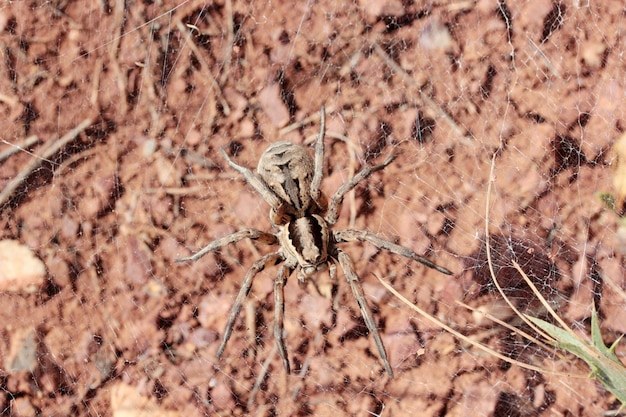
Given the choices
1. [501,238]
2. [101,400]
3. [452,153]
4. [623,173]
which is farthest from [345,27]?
[101,400]

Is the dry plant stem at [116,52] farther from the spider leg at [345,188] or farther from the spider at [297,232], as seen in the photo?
the spider leg at [345,188]

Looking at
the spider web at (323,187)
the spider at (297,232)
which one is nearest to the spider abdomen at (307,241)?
the spider at (297,232)

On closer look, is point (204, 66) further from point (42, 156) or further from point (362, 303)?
point (362, 303)

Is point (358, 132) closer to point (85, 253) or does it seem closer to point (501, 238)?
point (501, 238)

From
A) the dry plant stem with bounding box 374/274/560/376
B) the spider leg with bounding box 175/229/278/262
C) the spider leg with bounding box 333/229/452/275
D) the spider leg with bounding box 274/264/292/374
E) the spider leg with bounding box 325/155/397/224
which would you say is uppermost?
the spider leg with bounding box 325/155/397/224

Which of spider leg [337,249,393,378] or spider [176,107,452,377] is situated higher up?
spider [176,107,452,377]

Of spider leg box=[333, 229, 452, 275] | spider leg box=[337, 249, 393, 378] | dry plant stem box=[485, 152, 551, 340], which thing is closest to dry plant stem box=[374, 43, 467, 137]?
dry plant stem box=[485, 152, 551, 340]

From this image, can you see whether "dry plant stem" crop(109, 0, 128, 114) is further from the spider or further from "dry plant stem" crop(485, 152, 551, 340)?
"dry plant stem" crop(485, 152, 551, 340)

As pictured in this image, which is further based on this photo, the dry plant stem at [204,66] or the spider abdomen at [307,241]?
the dry plant stem at [204,66]
